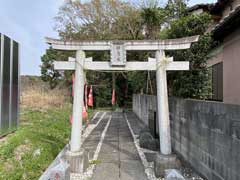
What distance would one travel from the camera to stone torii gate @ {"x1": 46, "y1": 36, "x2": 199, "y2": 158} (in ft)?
15.0

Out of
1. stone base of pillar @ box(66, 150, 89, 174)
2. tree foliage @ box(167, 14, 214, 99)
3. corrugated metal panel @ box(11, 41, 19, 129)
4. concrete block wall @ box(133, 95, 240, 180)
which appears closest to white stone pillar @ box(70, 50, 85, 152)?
stone base of pillar @ box(66, 150, 89, 174)

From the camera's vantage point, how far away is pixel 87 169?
457cm

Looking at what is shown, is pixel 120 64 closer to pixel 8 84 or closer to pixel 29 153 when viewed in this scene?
pixel 29 153

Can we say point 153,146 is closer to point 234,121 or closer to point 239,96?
point 239,96

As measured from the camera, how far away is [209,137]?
367 centimetres

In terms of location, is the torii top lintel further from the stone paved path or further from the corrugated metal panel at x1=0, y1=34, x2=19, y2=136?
the corrugated metal panel at x1=0, y1=34, x2=19, y2=136

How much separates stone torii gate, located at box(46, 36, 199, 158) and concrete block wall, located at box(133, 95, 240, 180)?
0.56m

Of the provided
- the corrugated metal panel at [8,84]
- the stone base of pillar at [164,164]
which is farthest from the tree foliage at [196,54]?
the corrugated metal panel at [8,84]

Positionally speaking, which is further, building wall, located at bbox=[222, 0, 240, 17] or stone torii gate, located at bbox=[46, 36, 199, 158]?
building wall, located at bbox=[222, 0, 240, 17]

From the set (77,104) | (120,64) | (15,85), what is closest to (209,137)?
(120,64)

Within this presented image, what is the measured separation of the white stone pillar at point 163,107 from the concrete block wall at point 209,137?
50 centimetres

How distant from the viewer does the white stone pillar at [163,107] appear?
4.48 m

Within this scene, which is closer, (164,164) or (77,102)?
(164,164)

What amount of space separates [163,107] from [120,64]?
1.29 meters
